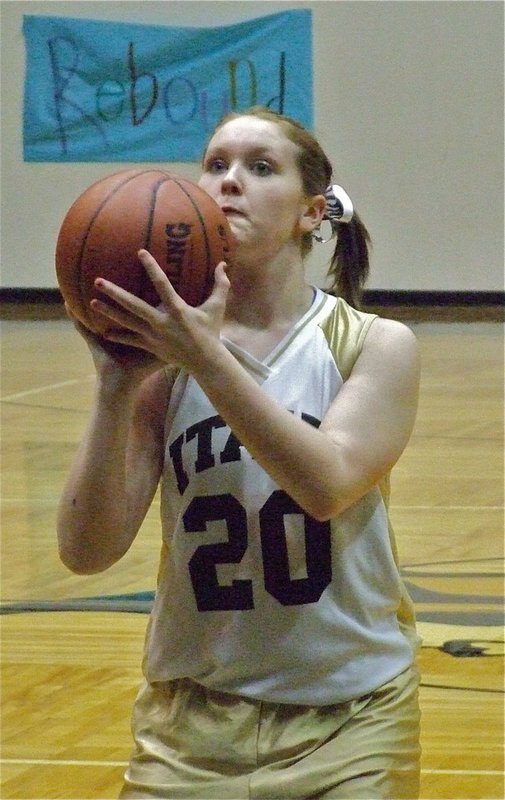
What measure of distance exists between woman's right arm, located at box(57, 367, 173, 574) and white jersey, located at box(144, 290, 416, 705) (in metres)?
0.04

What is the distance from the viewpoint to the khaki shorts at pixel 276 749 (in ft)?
6.41

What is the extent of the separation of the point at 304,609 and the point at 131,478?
336 mm

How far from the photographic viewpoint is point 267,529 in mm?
2031

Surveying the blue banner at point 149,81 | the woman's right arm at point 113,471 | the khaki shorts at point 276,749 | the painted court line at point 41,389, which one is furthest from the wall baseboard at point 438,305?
the khaki shorts at point 276,749

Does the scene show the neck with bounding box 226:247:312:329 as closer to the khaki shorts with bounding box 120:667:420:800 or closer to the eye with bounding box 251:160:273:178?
the eye with bounding box 251:160:273:178

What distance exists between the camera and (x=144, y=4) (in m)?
13.0

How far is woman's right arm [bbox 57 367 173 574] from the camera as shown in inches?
79.5

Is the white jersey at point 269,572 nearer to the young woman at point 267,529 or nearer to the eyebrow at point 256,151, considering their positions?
the young woman at point 267,529

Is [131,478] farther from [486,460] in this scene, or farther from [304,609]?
[486,460]

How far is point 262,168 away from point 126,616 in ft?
8.35

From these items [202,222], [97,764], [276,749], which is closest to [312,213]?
[202,222]

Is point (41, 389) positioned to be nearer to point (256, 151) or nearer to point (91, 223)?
point (256, 151)

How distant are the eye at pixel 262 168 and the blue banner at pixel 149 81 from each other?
35.7ft

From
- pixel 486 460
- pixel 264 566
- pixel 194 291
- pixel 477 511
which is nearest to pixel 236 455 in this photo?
pixel 264 566
